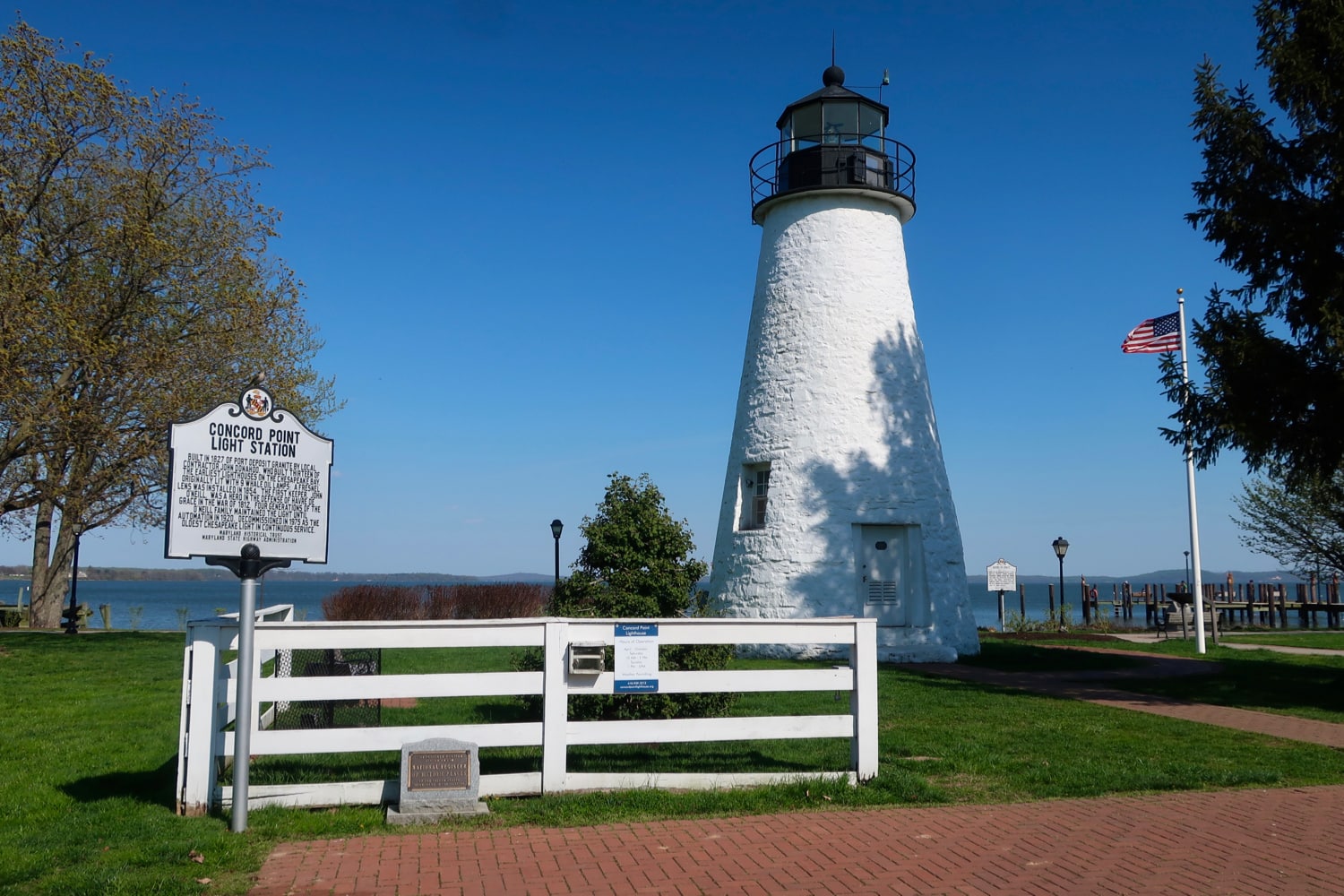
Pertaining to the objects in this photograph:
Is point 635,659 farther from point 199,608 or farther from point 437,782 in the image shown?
point 199,608

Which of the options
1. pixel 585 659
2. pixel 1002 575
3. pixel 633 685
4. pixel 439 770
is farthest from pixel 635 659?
pixel 1002 575

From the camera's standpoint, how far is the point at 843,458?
1917 centimetres

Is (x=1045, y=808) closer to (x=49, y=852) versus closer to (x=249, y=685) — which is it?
(x=249, y=685)

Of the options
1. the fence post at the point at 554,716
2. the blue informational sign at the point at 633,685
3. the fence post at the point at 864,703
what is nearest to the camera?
the fence post at the point at 554,716

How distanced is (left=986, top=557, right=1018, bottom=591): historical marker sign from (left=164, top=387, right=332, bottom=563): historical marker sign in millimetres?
25902

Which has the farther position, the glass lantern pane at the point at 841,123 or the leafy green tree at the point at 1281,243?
the glass lantern pane at the point at 841,123

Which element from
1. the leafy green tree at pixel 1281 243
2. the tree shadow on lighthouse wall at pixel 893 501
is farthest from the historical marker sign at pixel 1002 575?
the leafy green tree at pixel 1281 243

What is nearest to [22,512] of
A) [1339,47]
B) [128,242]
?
[128,242]

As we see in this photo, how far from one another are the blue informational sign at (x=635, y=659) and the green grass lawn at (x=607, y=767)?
798mm

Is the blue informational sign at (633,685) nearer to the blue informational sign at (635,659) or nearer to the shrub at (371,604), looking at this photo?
the blue informational sign at (635,659)

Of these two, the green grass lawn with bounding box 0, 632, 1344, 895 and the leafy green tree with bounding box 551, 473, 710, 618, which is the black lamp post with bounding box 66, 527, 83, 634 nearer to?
the green grass lawn with bounding box 0, 632, 1344, 895

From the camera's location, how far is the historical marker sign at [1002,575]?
98.1 ft

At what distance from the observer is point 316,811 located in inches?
276

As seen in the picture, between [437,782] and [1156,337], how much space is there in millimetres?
19828
